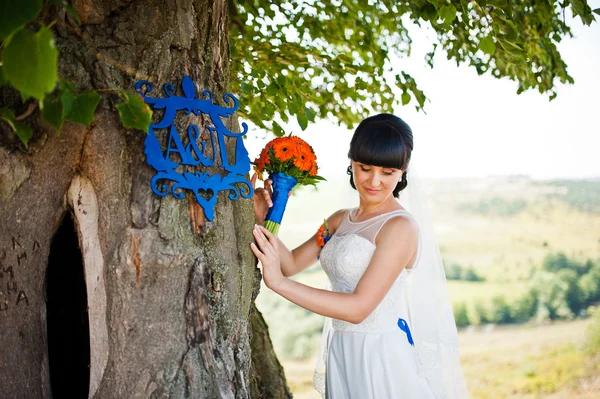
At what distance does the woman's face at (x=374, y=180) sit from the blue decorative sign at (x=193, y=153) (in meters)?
0.72

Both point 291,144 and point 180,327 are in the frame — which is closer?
point 180,327

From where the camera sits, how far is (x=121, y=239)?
226 centimetres

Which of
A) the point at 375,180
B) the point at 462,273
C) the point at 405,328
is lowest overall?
the point at 405,328

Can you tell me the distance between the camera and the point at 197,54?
97.0 inches

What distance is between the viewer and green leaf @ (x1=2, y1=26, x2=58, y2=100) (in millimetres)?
1155

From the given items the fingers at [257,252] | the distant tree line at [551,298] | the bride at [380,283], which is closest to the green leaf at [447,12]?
the bride at [380,283]

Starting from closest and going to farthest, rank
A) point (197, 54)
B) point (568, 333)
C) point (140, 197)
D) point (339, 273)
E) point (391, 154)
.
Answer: point (140, 197) < point (197, 54) < point (391, 154) < point (339, 273) < point (568, 333)

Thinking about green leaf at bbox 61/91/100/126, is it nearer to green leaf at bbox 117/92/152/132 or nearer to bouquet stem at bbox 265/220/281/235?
green leaf at bbox 117/92/152/132

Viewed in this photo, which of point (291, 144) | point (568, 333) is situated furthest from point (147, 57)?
point (568, 333)

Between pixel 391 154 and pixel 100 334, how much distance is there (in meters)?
1.60

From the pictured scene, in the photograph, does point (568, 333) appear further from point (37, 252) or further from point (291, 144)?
point (37, 252)

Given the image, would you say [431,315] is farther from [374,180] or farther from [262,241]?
[262,241]

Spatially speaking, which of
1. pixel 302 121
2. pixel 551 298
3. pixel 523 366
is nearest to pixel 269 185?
pixel 302 121

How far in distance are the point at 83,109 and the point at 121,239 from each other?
693 millimetres
